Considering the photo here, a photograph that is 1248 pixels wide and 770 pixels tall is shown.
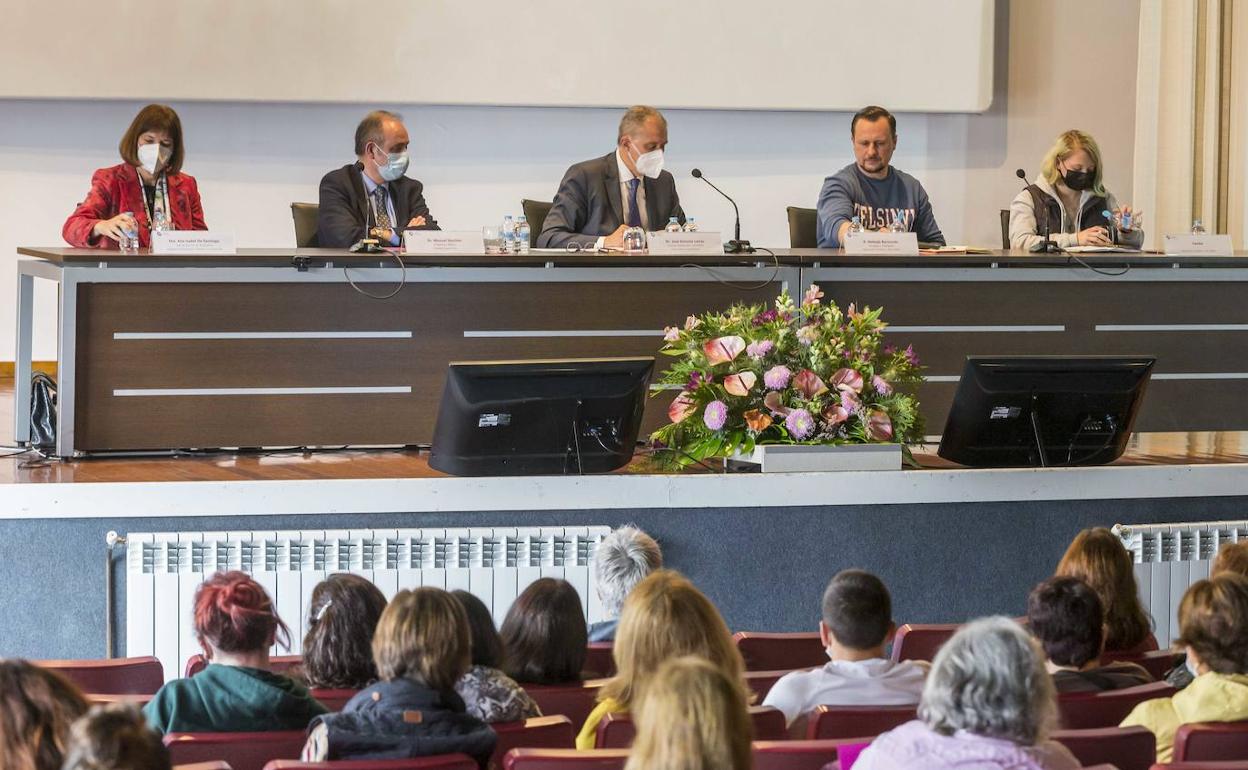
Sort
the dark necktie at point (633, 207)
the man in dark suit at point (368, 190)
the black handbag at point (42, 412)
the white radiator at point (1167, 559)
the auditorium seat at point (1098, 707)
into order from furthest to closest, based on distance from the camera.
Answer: the dark necktie at point (633, 207), the man in dark suit at point (368, 190), the black handbag at point (42, 412), the white radiator at point (1167, 559), the auditorium seat at point (1098, 707)

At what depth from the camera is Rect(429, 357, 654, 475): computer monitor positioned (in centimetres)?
411

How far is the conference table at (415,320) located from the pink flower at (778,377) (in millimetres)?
949

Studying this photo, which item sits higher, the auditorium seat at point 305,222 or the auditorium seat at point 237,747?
the auditorium seat at point 305,222

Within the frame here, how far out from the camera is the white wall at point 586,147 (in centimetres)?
768

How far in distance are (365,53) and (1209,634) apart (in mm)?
5828

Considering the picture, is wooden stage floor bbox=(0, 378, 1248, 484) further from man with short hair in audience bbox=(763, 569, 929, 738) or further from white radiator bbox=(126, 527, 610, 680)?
man with short hair in audience bbox=(763, 569, 929, 738)

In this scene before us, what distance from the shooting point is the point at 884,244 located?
5.52 meters

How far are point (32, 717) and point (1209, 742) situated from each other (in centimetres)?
173

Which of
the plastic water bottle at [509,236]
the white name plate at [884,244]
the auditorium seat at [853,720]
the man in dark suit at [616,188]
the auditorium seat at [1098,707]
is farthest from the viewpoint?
the man in dark suit at [616,188]

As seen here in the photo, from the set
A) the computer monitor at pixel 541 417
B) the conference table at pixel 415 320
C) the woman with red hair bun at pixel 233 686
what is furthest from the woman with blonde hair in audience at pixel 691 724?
the conference table at pixel 415 320

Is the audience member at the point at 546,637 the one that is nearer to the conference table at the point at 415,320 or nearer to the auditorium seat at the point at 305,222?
the conference table at the point at 415,320

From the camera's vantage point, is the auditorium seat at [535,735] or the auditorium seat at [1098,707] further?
the auditorium seat at [1098,707]

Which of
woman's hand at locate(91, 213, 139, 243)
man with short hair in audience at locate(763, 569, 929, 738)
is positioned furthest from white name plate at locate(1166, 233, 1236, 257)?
woman's hand at locate(91, 213, 139, 243)

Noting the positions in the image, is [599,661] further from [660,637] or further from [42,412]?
[42,412]
